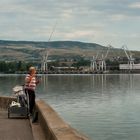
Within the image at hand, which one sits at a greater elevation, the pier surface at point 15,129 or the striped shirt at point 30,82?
the striped shirt at point 30,82

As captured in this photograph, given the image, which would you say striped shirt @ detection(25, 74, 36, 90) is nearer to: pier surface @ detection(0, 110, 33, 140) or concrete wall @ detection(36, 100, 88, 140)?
pier surface @ detection(0, 110, 33, 140)

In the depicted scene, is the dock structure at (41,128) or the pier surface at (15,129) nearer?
the dock structure at (41,128)

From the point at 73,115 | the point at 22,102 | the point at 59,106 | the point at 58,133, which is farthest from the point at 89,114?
the point at 58,133

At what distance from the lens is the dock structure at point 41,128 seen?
10570 millimetres

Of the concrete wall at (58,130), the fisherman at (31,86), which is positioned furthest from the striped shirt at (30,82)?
the concrete wall at (58,130)

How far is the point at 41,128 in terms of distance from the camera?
48.5 ft

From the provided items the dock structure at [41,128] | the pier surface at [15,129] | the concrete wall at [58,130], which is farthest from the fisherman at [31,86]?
the concrete wall at [58,130]

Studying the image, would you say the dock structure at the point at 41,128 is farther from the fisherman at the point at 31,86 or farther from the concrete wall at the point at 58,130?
the fisherman at the point at 31,86

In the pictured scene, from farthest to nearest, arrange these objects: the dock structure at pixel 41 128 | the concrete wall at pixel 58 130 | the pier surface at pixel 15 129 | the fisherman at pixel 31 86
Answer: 1. the fisherman at pixel 31 86
2. the pier surface at pixel 15 129
3. the dock structure at pixel 41 128
4. the concrete wall at pixel 58 130

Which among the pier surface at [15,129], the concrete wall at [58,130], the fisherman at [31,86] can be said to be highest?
the fisherman at [31,86]

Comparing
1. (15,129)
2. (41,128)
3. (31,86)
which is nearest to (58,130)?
(41,128)

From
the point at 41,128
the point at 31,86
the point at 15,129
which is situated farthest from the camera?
the point at 31,86

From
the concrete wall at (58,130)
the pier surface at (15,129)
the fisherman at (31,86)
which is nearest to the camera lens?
the concrete wall at (58,130)

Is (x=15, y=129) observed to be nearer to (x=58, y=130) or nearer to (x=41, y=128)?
(x=41, y=128)
